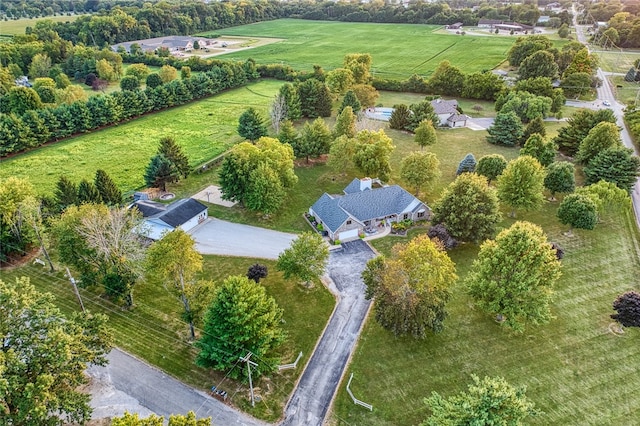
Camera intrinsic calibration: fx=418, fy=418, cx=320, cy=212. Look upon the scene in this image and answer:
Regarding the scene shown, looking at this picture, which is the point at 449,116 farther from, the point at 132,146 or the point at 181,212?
the point at 132,146

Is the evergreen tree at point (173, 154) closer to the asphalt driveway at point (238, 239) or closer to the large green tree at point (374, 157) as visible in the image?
the asphalt driveway at point (238, 239)

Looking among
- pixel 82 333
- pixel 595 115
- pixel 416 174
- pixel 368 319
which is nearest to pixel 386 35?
pixel 595 115

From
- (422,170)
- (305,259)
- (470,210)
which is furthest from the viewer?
(422,170)

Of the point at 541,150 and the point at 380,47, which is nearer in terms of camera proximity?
the point at 541,150

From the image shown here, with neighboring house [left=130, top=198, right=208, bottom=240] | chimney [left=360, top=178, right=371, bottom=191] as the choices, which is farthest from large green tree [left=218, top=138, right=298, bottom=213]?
chimney [left=360, top=178, right=371, bottom=191]

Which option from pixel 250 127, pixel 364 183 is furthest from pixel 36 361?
pixel 250 127
